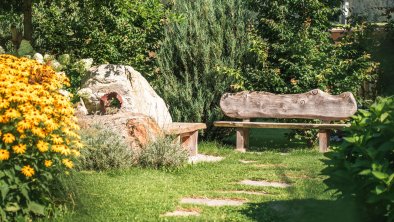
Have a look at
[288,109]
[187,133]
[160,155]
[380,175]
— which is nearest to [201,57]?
[288,109]

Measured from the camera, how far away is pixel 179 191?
6465 millimetres

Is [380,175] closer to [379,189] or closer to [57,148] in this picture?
[379,189]

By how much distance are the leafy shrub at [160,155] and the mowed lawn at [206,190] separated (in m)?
0.20

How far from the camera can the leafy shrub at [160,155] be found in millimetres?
7871

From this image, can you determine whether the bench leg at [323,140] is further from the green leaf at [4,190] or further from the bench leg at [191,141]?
the green leaf at [4,190]

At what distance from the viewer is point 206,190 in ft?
21.7

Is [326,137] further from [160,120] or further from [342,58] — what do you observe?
[160,120]

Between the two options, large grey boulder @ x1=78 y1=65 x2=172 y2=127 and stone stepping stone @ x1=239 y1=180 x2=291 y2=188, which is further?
large grey boulder @ x1=78 y1=65 x2=172 y2=127

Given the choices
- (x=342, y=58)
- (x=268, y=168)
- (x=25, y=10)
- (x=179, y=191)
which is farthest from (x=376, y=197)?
(x=342, y=58)

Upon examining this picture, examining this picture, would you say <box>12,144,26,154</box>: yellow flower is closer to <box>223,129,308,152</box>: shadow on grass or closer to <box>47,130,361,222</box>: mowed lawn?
<box>47,130,361,222</box>: mowed lawn

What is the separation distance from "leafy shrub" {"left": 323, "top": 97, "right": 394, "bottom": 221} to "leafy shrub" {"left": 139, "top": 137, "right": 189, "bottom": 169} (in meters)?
3.56

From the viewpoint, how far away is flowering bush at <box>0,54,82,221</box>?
4.33 meters

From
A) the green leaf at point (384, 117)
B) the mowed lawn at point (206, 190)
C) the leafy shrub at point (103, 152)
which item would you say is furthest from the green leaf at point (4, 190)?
the leafy shrub at point (103, 152)

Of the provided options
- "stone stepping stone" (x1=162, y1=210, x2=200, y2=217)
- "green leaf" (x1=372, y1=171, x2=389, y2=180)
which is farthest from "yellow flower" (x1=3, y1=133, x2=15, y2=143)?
"green leaf" (x1=372, y1=171, x2=389, y2=180)
